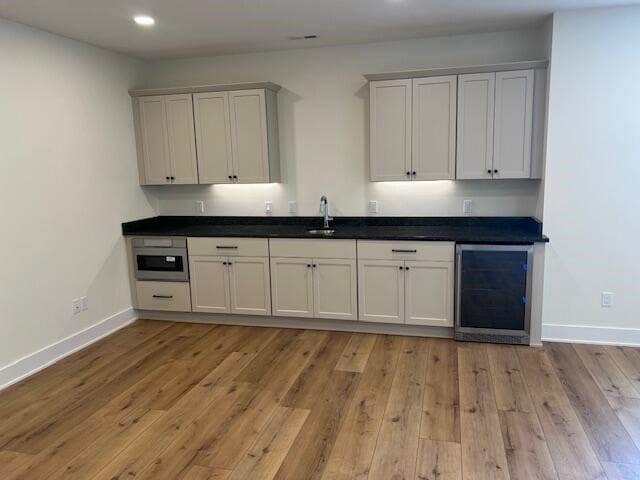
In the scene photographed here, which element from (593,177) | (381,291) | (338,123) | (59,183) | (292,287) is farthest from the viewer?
(338,123)

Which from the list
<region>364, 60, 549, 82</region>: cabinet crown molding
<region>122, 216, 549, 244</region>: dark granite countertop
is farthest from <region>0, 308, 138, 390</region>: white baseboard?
<region>364, 60, 549, 82</region>: cabinet crown molding

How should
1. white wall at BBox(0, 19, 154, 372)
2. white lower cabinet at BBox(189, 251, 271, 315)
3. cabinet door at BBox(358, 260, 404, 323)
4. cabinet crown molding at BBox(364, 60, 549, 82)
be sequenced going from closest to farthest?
white wall at BBox(0, 19, 154, 372) → cabinet crown molding at BBox(364, 60, 549, 82) → cabinet door at BBox(358, 260, 404, 323) → white lower cabinet at BBox(189, 251, 271, 315)

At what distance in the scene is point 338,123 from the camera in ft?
14.7

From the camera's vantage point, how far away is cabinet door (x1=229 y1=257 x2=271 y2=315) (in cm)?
430

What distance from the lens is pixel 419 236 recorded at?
3873mm

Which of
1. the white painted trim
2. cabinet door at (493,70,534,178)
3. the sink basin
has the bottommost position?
the white painted trim

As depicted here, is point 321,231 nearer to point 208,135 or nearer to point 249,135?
point 249,135

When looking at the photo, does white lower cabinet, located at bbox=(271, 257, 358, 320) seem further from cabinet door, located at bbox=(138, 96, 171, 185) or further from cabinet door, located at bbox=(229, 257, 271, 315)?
cabinet door, located at bbox=(138, 96, 171, 185)

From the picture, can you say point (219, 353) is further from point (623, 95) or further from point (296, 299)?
point (623, 95)

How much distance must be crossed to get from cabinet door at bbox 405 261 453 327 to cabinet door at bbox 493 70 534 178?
95 centimetres

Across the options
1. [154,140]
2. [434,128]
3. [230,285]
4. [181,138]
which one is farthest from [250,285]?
[434,128]

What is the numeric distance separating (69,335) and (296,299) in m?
1.91

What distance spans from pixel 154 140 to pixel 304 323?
232cm

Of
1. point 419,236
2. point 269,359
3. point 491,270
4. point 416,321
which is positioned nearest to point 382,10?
point 419,236
